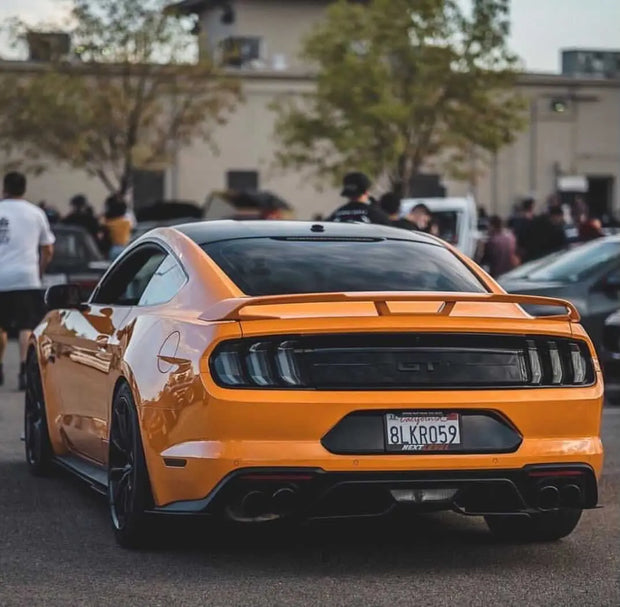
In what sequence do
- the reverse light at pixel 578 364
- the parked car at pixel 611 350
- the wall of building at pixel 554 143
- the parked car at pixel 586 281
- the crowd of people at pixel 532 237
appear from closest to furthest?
the reverse light at pixel 578 364 < the parked car at pixel 611 350 < the parked car at pixel 586 281 < the crowd of people at pixel 532 237 < the wall of building at pixel 554 143

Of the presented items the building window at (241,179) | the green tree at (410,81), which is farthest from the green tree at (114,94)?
the building window at (241,179)

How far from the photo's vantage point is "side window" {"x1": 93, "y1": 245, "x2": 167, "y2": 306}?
805 centimetres

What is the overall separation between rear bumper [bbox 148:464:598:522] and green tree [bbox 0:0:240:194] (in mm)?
39692

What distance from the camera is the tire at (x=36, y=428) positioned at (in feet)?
30.7

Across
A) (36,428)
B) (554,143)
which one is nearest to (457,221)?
(36,428)

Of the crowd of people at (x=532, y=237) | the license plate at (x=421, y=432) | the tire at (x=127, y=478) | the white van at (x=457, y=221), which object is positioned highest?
the license plate at (x=421, y=432)

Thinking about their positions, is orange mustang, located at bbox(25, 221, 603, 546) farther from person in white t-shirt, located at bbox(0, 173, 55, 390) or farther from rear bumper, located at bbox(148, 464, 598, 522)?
person in white t-shirt, located at bbox(0, 173, 55, 390)

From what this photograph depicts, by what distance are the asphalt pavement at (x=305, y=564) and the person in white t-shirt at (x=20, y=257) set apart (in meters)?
6.39

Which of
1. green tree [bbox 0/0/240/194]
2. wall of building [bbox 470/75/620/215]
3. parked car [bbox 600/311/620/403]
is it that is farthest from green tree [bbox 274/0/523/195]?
parked car [bbox 600/311/620/403]

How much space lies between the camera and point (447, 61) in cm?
4553

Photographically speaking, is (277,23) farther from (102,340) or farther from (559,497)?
(559,497)

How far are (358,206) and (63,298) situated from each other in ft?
19.1

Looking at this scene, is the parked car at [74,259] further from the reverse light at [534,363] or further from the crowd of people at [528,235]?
the reverse light at [534,363]

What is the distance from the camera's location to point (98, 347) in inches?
316
